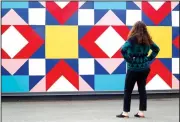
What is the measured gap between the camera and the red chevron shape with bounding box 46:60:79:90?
9383mm

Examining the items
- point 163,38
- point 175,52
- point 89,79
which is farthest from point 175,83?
point 89,79

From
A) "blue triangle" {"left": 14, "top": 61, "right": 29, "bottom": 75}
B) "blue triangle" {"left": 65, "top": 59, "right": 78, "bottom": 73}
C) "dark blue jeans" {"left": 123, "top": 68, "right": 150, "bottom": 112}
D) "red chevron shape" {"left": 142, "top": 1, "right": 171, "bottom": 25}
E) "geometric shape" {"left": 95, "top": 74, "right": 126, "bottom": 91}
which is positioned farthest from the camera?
"red chevron shape" {"left": 142, "top": 1, "right": 171, "bottom": 25}

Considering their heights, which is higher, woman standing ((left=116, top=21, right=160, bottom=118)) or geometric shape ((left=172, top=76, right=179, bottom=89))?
woman standing ((left=116, top=21, right=160, bottom=118))

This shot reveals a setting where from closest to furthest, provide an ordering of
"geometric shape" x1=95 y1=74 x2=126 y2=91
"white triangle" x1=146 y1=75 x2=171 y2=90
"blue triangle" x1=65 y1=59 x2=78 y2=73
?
1. "blue triangle" x1=65 y1=59 x2=78 y2=73
2. "geometric shape" x1=95 y1=74 x2=126 y2=91
3. "white triangle" x1=146 y1=75 x2=171 y2=90

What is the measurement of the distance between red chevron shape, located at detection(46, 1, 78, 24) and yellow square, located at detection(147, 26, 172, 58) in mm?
1746

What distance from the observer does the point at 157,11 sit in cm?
970

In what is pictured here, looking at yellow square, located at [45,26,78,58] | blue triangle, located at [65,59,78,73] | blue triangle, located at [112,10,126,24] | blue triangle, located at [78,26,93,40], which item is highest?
blue triangle, located at [112,10,126,24]

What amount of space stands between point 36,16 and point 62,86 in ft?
5.19

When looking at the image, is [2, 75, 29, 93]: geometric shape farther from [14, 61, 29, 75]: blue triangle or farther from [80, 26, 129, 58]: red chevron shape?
[80, 26, 129, 58]: red chevron shape

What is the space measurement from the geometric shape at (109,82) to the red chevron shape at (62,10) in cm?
143

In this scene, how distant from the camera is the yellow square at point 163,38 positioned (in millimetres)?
9664

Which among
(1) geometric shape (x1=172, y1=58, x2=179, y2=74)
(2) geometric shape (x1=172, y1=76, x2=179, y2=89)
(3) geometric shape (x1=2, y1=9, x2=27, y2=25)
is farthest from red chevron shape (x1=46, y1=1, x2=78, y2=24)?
(2) geometric shape (x1=172, y1=76, x2=179, y2=89)

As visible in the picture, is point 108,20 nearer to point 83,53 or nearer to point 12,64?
point 83,53

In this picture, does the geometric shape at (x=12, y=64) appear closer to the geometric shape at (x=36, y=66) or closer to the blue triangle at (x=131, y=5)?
the geometric shape at (x=36, y=66)
